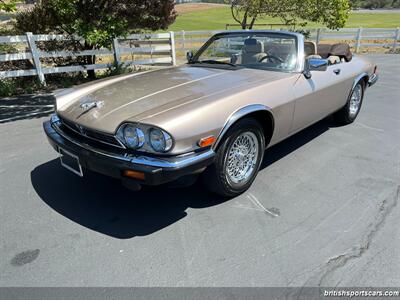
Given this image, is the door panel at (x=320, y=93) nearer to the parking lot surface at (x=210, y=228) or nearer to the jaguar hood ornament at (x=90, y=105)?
the parking lot surface at (x=210, y=228)

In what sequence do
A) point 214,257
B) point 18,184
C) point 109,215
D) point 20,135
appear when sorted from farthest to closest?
1. point 20,135
2. point 18,184
3. point 109,215
4. point 214,257

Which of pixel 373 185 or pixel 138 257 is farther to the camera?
pixel 373 185

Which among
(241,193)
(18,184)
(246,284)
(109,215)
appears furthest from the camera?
(18,184)

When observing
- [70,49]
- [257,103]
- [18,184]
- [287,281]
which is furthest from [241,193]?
[70,49]

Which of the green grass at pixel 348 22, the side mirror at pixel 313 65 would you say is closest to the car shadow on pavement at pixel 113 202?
the side mirror at pixel 313 65

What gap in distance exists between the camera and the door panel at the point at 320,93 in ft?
12.2

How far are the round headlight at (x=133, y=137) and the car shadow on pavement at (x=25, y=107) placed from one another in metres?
3.70

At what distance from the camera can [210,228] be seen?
2848 mm

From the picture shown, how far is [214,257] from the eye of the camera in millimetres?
2502

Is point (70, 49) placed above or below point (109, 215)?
above

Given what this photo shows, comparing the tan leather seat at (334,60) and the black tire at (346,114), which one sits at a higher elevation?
the tan leather seat at (334,60)

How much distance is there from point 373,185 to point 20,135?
4998 mm

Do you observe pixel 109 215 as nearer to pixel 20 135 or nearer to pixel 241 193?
pixel 241 193

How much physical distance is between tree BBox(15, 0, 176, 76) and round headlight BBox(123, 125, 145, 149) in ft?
19.5
